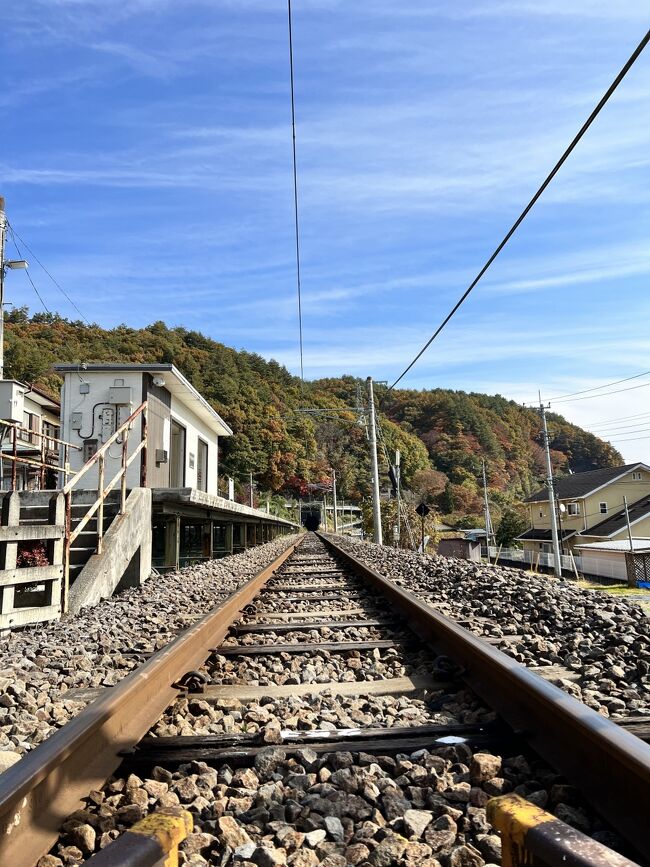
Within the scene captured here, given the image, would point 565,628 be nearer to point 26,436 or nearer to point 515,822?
point 515,822

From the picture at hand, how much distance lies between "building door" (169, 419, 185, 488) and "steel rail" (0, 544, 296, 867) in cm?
1774

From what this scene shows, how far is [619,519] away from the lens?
52.2m

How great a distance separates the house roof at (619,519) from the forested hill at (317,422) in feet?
18.9

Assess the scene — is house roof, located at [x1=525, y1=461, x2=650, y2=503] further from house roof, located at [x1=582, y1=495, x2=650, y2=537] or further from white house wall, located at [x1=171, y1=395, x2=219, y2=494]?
white house wall, located at [x1=171, y1=395, x2=219, y2=494]

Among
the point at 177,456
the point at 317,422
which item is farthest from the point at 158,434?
the point at 317,422

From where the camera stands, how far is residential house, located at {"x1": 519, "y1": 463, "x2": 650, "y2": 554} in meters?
51.5

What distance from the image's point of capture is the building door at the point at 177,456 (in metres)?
20.8

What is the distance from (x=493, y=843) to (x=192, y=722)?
1.53 metres

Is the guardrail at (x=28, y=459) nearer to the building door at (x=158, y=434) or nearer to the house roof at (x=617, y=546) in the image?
the building door at (x=158, y=434)

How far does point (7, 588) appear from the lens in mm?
5871

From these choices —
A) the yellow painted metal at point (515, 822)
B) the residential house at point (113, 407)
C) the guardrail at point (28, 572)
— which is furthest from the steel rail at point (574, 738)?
the residential house at point (113, 407)

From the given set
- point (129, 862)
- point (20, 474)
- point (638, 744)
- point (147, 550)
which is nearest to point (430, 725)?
point (638, 744)

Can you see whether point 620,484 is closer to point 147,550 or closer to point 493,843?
point 147,550

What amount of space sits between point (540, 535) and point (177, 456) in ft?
147
